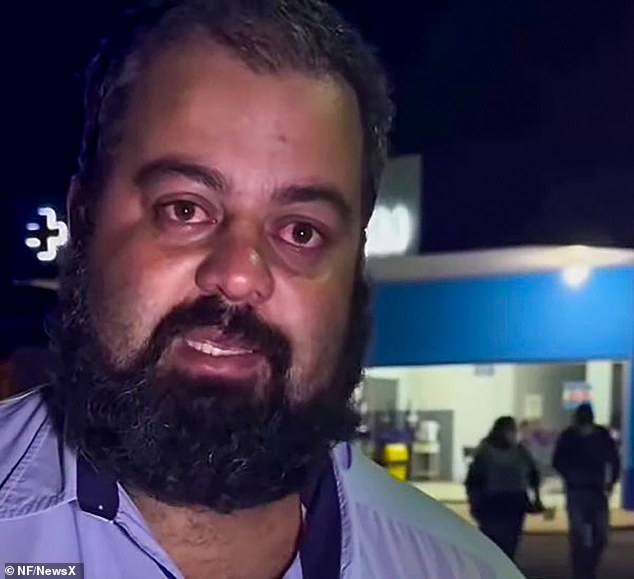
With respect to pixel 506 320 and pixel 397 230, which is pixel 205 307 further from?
pixel 506 320

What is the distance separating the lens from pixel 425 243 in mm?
4246

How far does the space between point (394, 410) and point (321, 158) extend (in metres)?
3.56

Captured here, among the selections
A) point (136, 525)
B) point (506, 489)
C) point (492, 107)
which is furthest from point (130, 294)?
point (492, 107)

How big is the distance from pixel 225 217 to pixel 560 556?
3313 millimetres

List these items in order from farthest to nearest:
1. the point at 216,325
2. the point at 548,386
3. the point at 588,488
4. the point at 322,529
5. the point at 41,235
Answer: the point at 548,386
the point at 41,235
the point at 588,488
the point at 322,529
the point at 216,325

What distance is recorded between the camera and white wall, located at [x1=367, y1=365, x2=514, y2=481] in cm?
428

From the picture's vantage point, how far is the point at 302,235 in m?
0.90

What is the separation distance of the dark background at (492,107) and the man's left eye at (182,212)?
3.02 metres

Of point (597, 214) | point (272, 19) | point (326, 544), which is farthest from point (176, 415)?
point (597, 214)

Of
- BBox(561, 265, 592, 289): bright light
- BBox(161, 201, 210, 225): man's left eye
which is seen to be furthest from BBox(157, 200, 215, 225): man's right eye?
BBox(561, 265, 592, 289): bright light

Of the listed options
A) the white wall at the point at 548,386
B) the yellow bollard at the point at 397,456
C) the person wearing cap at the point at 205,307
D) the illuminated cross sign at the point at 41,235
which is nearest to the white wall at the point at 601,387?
the white wall at the point at 548,386

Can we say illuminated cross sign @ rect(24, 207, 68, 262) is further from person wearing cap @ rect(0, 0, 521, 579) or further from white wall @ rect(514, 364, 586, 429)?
person wearing cap @ rect(0, 0, 521, 579)

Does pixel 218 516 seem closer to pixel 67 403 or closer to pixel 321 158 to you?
pixel 67 403

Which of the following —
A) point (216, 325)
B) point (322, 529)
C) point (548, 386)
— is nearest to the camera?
point (216, 325)
